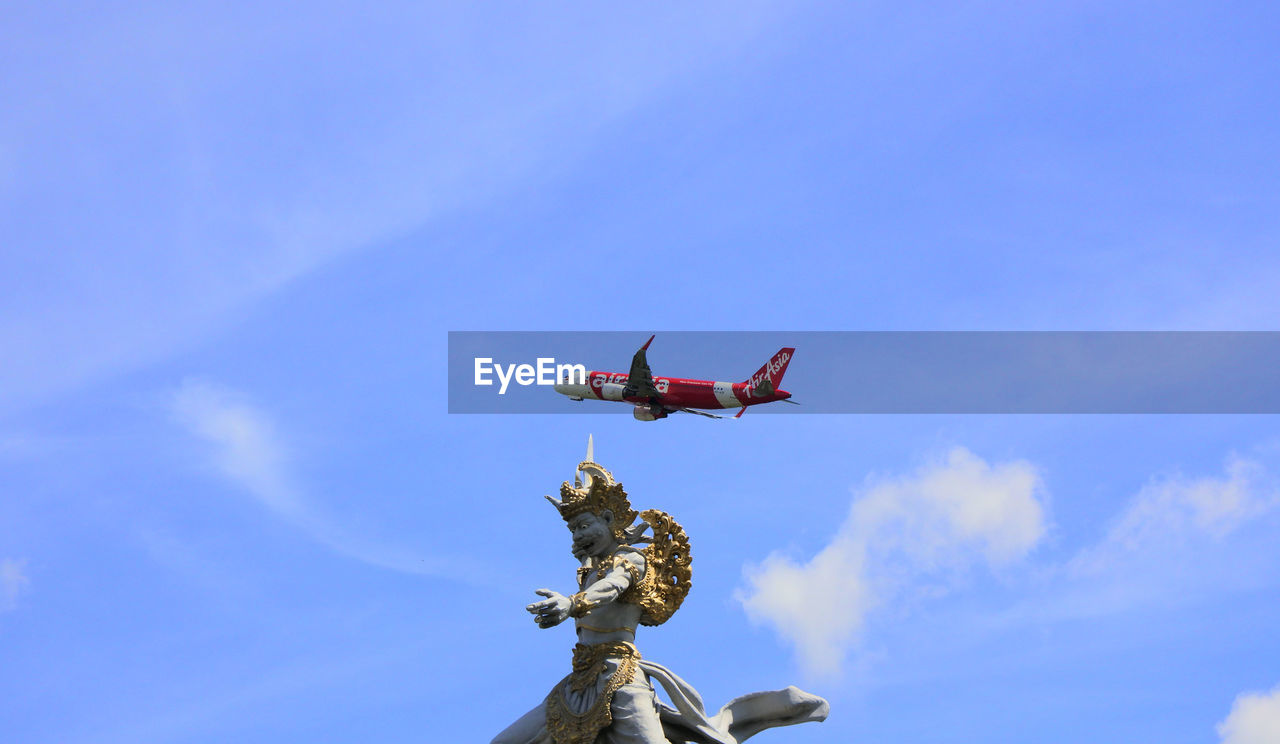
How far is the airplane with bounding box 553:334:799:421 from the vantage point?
1532 inches

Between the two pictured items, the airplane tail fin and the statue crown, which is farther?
the airplane tail fin

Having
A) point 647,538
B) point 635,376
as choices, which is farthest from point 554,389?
point 647,538

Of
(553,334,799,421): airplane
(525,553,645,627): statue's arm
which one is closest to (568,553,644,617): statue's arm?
(525,553,645,627): statue's arm

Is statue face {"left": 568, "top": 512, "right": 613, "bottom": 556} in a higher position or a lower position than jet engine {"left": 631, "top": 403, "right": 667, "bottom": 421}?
lower

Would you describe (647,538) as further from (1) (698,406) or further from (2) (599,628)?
(1) (698,406)

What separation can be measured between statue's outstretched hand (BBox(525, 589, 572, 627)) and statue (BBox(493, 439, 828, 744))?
0.03 metres

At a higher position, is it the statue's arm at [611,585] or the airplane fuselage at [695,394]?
the airplane fuselage at [695,394]

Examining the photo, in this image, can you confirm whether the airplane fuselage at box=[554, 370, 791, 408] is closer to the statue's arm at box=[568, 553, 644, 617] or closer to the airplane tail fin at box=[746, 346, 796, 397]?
the airplane tail fin at box=[746, 346, 796, 397]

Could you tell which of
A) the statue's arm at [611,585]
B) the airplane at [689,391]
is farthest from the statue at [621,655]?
the airplane at [689,391]

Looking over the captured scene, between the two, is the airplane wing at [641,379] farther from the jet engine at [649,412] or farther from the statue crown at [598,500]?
the statue crown at [598,500]

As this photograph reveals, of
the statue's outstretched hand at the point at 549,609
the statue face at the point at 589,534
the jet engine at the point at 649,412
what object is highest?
the jet engine at the point at 649,412

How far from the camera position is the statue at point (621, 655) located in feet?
55.2

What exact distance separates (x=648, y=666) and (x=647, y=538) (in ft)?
4.73

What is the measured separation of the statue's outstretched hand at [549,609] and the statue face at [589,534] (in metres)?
1.74
